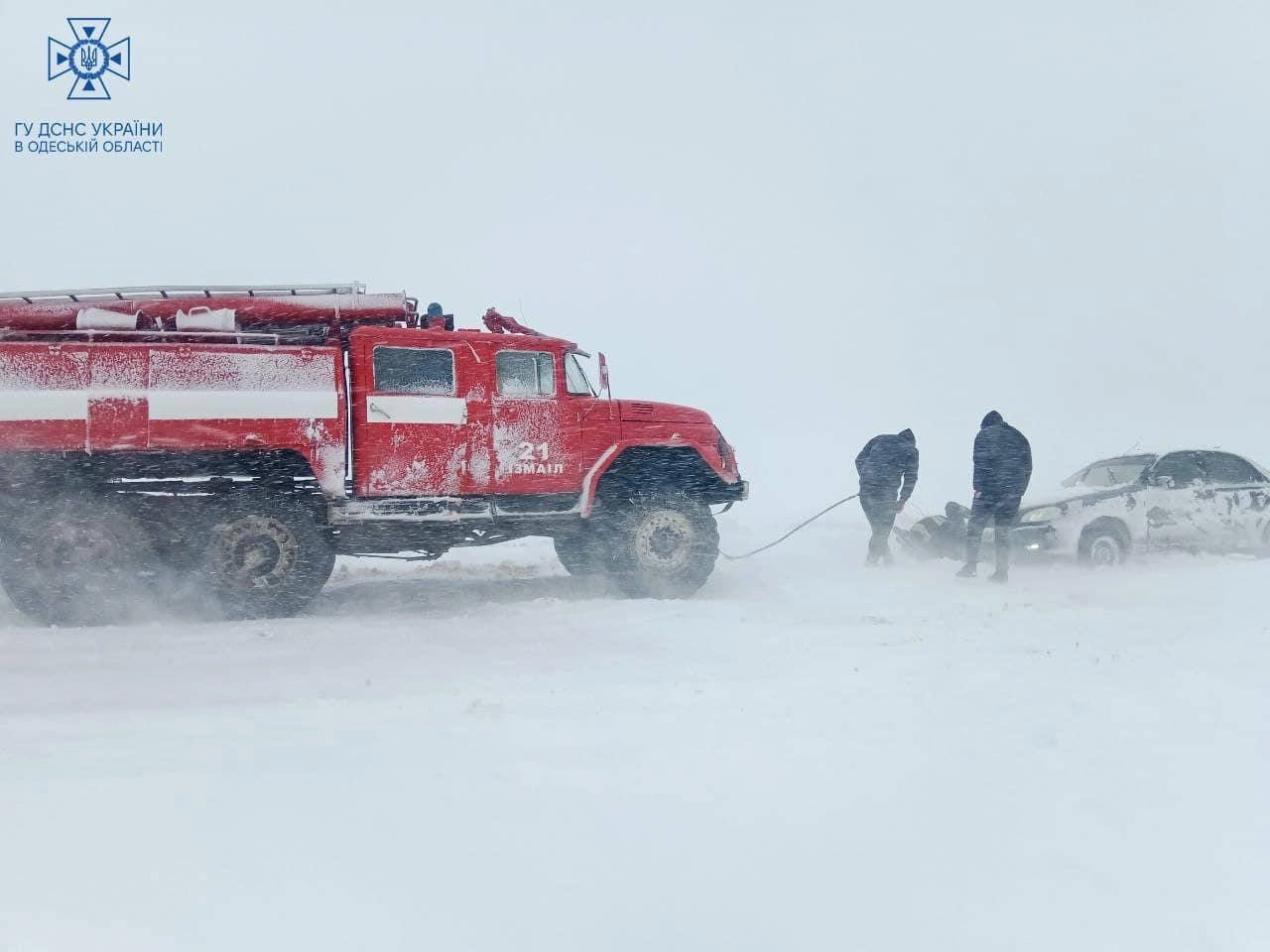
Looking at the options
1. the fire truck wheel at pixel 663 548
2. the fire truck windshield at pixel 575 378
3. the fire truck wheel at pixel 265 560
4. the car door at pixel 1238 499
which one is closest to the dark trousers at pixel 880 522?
the fire truck wheel at pixel 663 548

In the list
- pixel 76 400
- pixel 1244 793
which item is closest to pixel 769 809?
pixel 1244 793

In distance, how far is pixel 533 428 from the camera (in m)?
8.02

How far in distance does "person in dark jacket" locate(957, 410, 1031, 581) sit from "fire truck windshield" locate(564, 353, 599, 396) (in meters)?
4.41

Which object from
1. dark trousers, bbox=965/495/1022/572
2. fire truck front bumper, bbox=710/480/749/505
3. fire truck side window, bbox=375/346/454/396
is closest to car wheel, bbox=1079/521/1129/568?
dark trousers, bbox=965/495/1022/572

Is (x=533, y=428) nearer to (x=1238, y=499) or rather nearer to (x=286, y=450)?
(x=286, y=450)

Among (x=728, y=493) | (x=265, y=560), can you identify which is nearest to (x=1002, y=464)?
(x=728, y=493)

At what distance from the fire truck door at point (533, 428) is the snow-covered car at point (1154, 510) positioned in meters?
5.44

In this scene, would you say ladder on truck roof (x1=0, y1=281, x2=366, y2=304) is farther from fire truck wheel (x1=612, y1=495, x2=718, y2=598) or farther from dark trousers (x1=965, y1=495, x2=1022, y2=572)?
dark trousers (x1=965, y1=495, x2=1022, y2=572)

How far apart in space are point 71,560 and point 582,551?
13.7ft

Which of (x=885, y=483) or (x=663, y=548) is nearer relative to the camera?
(x=663, y=548)

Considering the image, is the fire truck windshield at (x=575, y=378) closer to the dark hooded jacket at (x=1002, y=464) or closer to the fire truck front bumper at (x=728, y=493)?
the fire truck front bumper at (x=728, y=493)

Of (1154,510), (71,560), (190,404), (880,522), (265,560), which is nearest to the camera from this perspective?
(71,560)

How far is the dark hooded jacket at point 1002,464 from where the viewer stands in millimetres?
9734

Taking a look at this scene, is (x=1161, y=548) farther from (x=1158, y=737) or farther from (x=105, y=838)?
(x=105, y=838)
